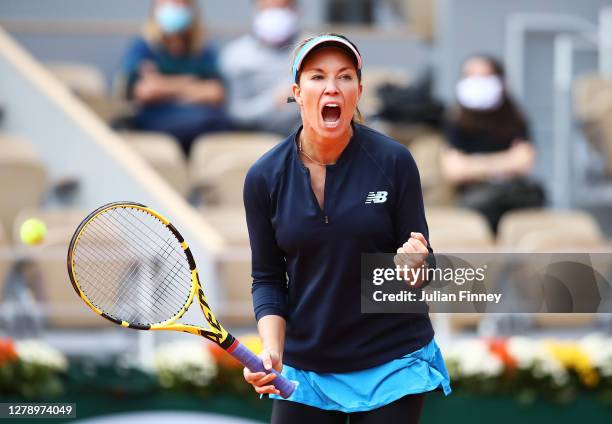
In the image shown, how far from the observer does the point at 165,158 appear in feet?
23.2

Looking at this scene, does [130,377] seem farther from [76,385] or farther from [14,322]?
[14,322]

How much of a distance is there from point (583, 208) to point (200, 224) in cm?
348

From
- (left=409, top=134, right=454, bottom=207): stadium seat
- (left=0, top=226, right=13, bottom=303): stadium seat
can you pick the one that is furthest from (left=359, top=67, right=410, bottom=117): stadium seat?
(left=0, top=226, right=13, bottom=303): stadium seat

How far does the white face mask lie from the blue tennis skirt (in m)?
4.67

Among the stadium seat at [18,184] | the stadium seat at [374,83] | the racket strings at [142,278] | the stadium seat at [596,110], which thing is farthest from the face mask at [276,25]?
the racket strings at [142,278]

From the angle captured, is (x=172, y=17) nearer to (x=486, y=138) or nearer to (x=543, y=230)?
(x=486, y=138)

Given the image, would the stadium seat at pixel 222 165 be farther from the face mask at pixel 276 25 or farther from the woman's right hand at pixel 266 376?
the woman's right hand at pixel 266 376

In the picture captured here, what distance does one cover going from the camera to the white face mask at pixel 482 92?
296 inches

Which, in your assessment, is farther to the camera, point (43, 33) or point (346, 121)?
point (43, 33)

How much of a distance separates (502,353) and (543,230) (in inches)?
56.6

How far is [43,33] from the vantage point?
941cm

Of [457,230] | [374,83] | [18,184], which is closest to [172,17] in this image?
[18,184]

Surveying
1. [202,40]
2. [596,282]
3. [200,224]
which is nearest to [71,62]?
[202,40]

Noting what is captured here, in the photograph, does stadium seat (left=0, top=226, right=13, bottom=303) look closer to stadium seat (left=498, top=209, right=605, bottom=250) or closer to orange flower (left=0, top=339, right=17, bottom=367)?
orange flower (left=0, top=339, right=17, bottom=367)
